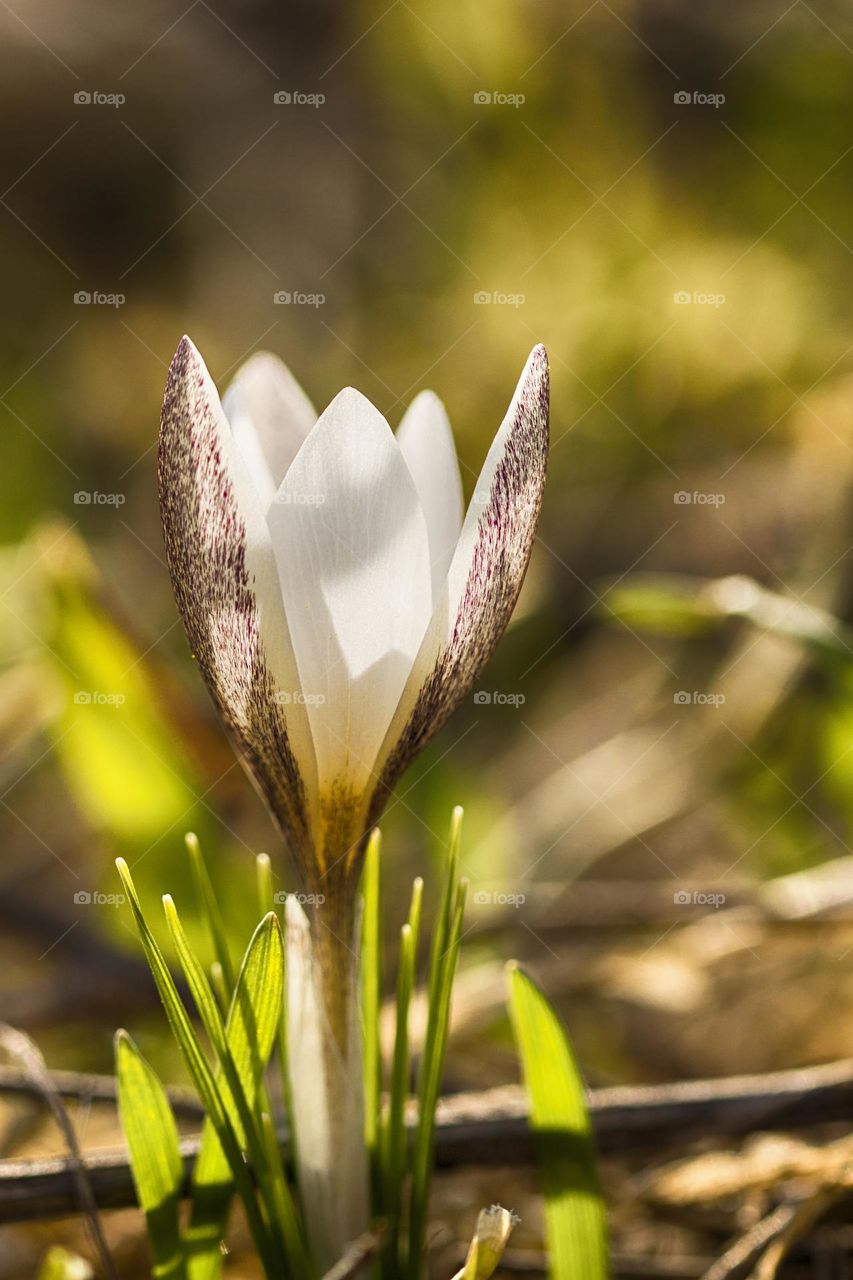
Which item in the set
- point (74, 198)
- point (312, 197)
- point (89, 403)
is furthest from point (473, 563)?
point (74, 198)

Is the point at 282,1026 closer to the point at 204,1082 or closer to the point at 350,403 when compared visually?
the point at 204,1082

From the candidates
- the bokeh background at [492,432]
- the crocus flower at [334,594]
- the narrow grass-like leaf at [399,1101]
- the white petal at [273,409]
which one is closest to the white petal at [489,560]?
the crocus flower at [334,594]

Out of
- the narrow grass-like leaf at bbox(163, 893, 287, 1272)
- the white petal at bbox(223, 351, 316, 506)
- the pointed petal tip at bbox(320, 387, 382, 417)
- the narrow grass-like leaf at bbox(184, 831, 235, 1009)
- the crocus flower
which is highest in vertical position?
the white petal at bbox(223, 351, 316, 506)

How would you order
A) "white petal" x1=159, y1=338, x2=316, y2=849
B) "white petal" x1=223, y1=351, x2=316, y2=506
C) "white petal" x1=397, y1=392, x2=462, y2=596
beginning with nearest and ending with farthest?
1. "white petal" x1=159, y1=338, x2=316, y2=849
2. "white petal" x1=397, y1=392, x2=462, y2=596
3. "white petal" x1=223, y1=351, x2=316, y2=506

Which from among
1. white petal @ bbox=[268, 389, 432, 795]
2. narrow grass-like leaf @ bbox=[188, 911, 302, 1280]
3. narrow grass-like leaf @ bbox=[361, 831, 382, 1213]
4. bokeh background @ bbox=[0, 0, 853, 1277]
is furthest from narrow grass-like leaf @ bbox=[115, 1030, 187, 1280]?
bokeh background @ bbox=[0, 0, 853, 1277]

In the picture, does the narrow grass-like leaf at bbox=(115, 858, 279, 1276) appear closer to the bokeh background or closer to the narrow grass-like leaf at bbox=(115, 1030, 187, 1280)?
the narrow grass-like leaf at bbox=(115, 1030, 187, 1280)

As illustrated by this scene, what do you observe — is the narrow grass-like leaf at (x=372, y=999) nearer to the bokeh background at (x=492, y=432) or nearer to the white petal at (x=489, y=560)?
the white petal at (x=489, y=560)

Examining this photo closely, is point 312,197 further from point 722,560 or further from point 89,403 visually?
point 722,560
